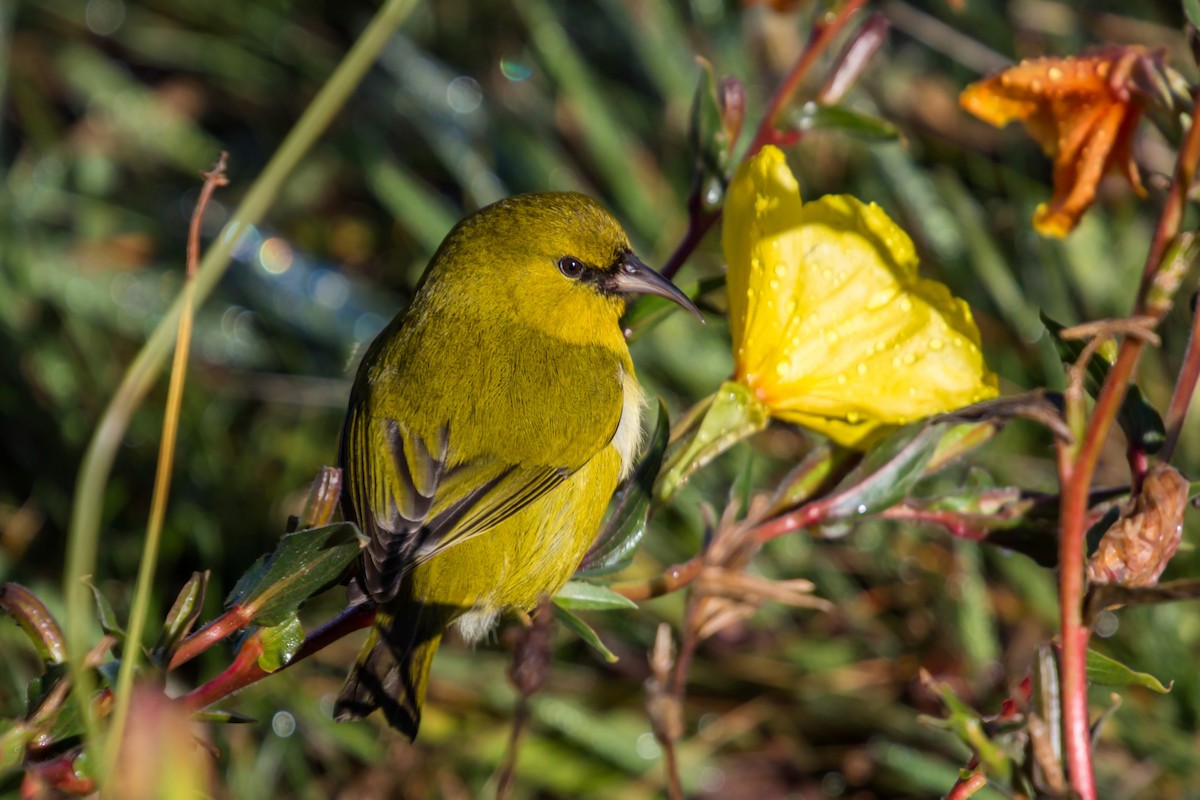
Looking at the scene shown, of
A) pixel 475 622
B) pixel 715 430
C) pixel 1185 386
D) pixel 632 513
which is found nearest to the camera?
pixel 1185 386

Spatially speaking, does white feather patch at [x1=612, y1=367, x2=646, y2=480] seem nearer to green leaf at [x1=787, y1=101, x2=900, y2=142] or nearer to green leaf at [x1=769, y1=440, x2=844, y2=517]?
green leaf at [x1=769, y1=440, x2=844, y2=517]

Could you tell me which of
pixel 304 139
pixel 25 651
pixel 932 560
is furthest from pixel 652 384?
pixel 304 139

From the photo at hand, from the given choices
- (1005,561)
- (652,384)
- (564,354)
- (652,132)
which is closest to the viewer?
(564,354)

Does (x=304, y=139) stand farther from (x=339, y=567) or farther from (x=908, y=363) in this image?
(x=908, y=363)

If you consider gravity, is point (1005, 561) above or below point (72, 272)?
below

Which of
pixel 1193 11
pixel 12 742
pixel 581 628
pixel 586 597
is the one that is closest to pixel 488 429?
pixel 586 597

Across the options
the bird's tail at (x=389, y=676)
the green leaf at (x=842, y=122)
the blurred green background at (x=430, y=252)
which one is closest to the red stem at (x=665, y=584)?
the bird's tail at (x=389, y=676)

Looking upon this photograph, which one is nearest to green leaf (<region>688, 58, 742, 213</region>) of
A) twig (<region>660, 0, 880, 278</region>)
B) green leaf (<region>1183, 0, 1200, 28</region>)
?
twig (<region>660, 0, 880, 278</region>)

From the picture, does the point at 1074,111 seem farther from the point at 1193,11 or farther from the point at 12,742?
the point at 12,742
